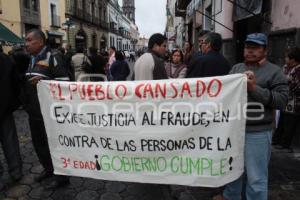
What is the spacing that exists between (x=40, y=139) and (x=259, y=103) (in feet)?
8.63

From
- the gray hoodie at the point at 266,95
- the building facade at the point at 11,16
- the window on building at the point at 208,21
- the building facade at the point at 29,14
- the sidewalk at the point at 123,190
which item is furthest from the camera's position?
the building facade at the point at 29,14

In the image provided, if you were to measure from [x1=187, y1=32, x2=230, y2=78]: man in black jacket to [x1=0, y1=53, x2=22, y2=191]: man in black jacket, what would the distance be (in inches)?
88.0

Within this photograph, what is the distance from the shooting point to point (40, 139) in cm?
394

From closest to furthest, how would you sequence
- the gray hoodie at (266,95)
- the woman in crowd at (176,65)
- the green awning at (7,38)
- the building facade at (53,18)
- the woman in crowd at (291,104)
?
1. the gray hoodie at (266,95)
2. the woman in crowd at (291,104)
3. the woman in crowd at (176,65)
4. the green awning at (7,38)
5. the building facade at (53,18)

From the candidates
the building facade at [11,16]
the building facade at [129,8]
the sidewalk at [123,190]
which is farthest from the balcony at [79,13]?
the building facade at [129,8]

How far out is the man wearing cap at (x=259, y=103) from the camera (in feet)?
8.48

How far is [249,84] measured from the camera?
260 cm

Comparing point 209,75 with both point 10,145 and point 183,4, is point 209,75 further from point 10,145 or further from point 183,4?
point 183,4

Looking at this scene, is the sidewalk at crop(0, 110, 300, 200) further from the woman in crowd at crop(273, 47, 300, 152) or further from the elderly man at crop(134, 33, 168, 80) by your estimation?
the elderly man at crop(134, 33, 168, 80)

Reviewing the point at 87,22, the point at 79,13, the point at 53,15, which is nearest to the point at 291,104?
the point at 53,15

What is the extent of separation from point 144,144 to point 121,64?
551 centimetres

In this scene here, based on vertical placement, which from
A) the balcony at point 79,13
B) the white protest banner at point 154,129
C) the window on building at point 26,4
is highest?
the balcony at point 79,13

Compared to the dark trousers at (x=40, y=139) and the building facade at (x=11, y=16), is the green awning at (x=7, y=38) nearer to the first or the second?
the building facade at (x=11, y=16)

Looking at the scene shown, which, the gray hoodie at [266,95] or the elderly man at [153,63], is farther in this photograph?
the elderly man at [153,63]
